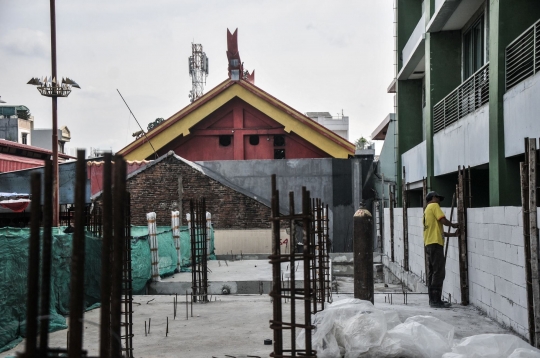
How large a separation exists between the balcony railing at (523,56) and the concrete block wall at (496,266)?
2264 mm

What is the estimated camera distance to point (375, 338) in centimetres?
768

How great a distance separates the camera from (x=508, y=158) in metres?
11.7

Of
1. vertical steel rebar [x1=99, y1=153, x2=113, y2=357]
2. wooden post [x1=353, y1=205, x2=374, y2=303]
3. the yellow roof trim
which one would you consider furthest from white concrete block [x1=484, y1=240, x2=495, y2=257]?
the yellow roof trim

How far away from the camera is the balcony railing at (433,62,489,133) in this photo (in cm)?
1391

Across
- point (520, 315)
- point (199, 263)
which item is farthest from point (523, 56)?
point (199, 263)

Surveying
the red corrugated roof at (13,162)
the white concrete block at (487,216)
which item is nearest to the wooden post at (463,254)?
the white concrete block at (487,216)

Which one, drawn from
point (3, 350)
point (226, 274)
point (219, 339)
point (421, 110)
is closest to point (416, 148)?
point (421, 110)

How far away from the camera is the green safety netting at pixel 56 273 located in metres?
9.04

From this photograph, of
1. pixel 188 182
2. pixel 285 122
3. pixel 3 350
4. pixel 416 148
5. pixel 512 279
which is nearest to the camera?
pixel 3 350

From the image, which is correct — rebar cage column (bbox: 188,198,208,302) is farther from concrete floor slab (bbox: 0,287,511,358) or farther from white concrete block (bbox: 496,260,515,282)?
white concrete block (bbox: 496,260,515,282)

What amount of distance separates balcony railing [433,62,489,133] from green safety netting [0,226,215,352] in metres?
7.98

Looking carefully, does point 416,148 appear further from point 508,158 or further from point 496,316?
point 496,316

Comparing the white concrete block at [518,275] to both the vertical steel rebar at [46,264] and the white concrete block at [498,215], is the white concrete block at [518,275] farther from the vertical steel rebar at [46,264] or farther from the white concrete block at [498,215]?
the vertical steel rebar at [46,264]

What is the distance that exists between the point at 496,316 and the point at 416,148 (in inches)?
433
